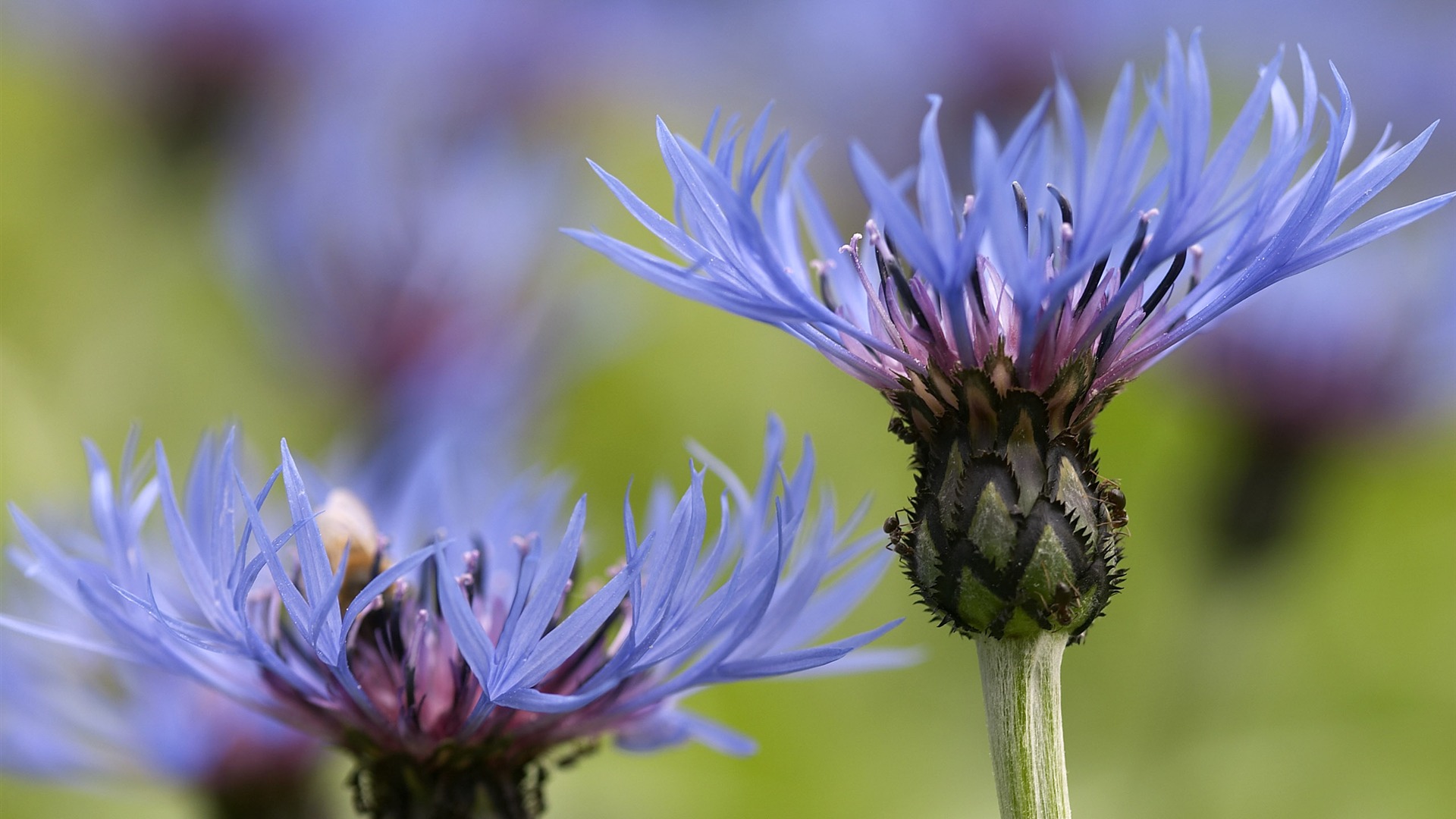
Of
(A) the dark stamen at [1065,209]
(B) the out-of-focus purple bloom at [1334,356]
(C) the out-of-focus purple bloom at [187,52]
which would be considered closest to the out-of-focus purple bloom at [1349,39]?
(B) the out-of-focus purple bloom at [1334,356]

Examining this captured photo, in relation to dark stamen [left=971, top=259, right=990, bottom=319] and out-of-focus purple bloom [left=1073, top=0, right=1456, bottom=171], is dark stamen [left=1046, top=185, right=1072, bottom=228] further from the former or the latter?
out-of-focus purple bloom [left=1073, top=0, right=1456, bottom=171]

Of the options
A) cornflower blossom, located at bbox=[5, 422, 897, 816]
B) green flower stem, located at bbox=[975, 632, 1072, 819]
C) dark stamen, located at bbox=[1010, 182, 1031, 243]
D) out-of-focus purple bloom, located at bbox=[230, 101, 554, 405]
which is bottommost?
green flower stem, located at bbox=[975, 632, 1072, 819]

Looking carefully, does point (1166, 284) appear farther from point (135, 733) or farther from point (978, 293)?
point (135, 733)

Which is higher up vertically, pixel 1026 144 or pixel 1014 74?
pixel 1014 74

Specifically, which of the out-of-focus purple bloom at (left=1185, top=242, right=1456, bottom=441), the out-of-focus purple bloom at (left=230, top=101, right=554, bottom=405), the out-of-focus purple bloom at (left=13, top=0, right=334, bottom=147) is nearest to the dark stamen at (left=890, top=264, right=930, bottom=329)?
the out-of-focus purple bloom at (left=1185, top=242, right=1456, bottom=441)

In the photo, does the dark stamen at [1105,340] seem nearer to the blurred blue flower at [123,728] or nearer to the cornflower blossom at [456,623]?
the cornflower blossom at [456,623]

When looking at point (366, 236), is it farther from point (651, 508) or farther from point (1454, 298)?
point (1454, 298)

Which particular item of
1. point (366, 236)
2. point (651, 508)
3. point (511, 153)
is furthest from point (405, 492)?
point (511, 153)
